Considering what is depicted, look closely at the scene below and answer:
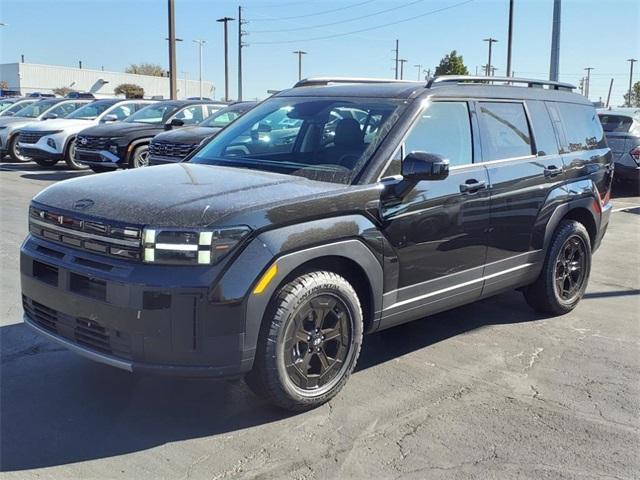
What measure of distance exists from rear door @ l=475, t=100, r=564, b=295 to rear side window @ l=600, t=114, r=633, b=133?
30.2 ft

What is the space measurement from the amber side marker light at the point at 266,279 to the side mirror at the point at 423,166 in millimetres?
1133

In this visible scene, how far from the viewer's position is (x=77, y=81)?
83.4m

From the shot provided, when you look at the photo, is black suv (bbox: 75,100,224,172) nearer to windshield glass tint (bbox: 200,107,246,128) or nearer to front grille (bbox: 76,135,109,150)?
front grille (bbox: 76,135,109,150)

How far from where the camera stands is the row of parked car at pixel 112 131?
12109 mm

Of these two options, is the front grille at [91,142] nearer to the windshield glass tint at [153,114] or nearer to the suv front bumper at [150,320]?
the windshield glass tint at [153,114]

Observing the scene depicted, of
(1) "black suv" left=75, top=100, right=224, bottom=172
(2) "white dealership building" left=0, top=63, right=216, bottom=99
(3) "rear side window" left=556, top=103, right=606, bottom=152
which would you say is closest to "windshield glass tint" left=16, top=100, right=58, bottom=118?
(1) "black suv" left=75, top=100, right=224, bottom=172

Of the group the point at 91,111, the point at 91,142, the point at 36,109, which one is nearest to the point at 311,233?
the point at 91,142

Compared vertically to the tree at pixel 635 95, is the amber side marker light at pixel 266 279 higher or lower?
lower

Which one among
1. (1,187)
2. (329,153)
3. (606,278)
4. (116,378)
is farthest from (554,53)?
(116,378)

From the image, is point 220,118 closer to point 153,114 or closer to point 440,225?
point 153,114

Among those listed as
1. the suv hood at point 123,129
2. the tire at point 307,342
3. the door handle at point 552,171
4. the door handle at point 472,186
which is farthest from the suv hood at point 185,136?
the tire at point 307,342

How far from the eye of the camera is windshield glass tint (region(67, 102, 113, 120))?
54.4 ft

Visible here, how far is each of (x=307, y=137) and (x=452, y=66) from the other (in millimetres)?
46780

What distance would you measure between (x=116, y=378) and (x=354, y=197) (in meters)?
1.87
